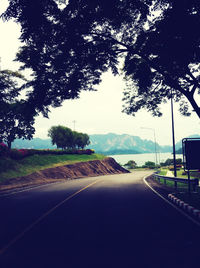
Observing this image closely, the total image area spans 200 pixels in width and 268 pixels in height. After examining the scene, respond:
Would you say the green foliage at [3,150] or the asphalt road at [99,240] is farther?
the green foliage at [3,150]

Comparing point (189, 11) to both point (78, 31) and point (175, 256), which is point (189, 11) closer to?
point (78, 31)

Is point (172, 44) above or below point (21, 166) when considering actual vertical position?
above

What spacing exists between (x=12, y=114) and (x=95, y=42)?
897cm

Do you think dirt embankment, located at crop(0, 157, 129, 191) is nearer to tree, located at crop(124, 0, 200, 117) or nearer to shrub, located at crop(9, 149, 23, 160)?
shrub, located at crop(9, 149, 23, 160)

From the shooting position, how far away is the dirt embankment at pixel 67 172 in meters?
24.1

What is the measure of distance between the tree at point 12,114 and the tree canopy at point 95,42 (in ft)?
4.06

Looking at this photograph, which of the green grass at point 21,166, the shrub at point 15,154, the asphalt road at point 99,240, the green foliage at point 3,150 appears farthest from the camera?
the shrub at point 15,154

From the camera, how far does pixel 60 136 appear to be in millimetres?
84938

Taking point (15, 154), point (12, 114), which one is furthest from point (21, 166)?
point (12, 114)

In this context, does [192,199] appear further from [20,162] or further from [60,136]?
[60,136]

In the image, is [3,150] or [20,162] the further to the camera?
[20,162]

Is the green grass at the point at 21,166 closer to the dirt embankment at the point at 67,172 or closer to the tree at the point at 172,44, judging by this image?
the dirt embankment at the point at 67,172

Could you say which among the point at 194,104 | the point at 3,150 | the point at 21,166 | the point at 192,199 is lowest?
the point at 192,199

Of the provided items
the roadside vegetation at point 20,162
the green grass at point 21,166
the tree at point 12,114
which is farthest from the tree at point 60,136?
the tree at point 12,114
